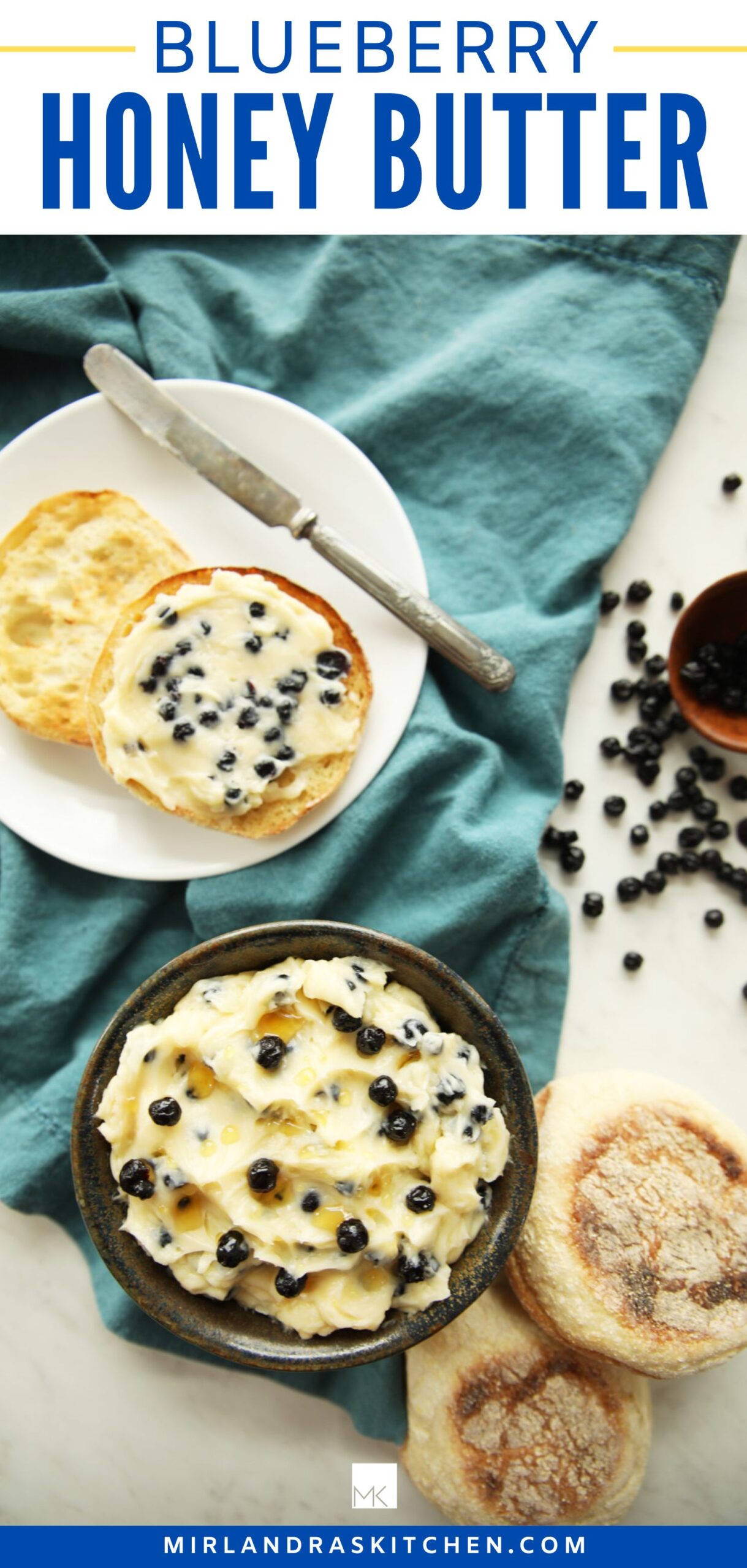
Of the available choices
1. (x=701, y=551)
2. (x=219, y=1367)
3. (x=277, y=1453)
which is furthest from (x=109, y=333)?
(x=277, y=1453)

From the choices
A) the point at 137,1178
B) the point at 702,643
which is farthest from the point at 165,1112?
the point at 702,643

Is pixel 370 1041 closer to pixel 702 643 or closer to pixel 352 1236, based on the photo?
pixel 352 1236

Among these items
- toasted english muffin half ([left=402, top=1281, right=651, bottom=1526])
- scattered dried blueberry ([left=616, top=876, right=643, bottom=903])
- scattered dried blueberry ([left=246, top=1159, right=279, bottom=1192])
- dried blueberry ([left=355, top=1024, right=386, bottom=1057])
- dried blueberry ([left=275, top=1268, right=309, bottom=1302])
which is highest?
dried blueberry ([left=355, top=1024, right=386, bottom=1057])

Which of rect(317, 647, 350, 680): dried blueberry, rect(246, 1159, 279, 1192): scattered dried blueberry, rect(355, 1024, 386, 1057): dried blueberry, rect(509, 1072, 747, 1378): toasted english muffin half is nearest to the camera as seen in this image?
rect(246, 1159, 279, 1192): scattered dried blueberry

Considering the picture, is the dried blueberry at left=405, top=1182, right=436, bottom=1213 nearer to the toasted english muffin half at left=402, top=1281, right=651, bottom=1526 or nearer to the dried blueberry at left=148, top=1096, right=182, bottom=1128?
the dried blueberry at left=148, top=1096, right=182, bottom=1128

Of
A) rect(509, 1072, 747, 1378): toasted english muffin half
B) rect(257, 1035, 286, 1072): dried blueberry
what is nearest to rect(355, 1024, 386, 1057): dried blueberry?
rect(257, 1035, 286, 1072): dried blueberry

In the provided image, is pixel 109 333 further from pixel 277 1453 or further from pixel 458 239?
pixel 277 1453
